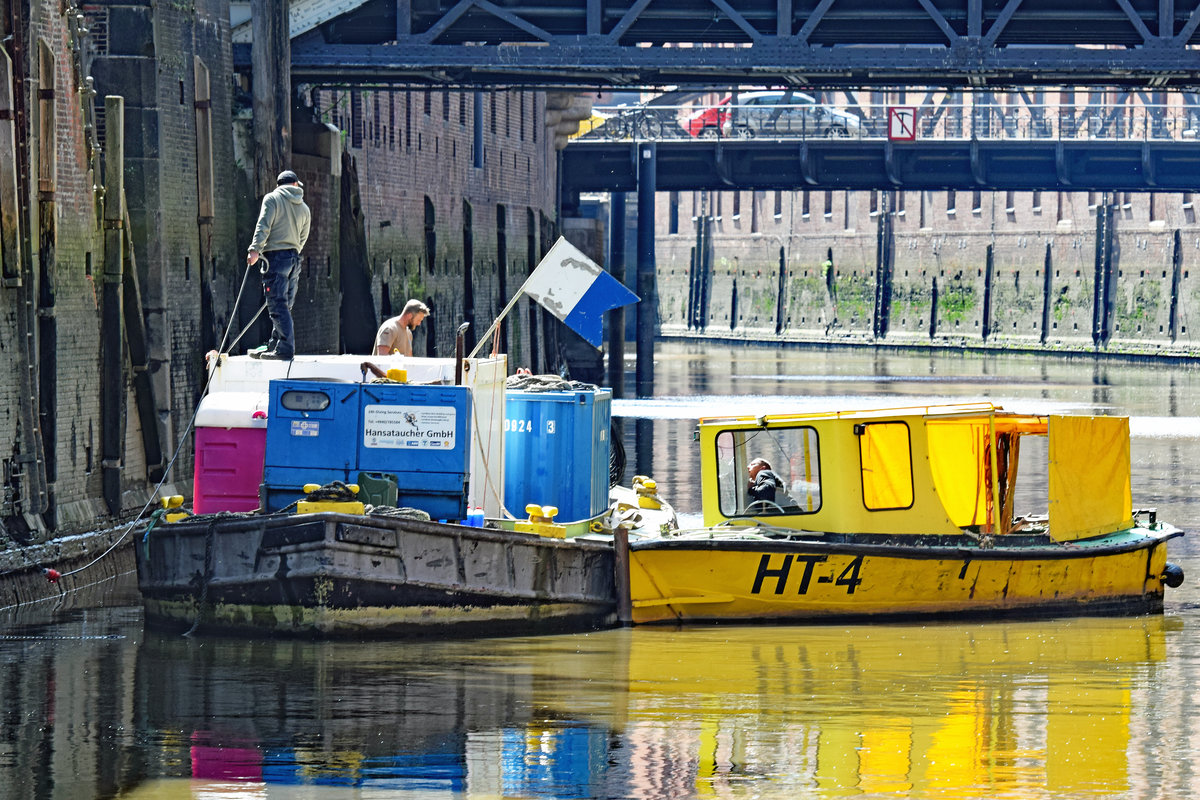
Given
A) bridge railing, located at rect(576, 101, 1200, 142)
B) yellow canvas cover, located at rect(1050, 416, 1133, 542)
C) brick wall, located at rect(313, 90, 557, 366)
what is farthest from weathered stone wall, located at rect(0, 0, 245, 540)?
bridge railing, located at rect(576, 101, 1200, 142)

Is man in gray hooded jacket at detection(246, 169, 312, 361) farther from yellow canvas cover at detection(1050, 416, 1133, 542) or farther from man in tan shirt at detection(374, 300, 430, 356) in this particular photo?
yellow canvas cover at detection(1050, 416, 1133, 542)

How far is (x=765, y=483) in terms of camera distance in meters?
18.3

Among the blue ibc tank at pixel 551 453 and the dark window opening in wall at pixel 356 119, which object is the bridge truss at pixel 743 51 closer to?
the dark window opening in wall at pixel 356 119

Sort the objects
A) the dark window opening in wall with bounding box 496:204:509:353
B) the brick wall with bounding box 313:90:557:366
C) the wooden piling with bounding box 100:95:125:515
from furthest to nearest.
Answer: the dark window opening in wall with bounding box 496:204:509:353, the brick wall with bounding box 313:90:557:366, the wooden piling with bounding box 100:95:125:515

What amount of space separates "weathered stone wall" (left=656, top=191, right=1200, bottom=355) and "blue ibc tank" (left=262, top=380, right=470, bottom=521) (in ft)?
182

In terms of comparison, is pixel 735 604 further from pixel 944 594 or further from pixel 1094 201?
pixel 1094 201

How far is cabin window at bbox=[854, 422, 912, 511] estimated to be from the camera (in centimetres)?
1789

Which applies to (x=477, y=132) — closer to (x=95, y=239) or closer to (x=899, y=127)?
(x=899, y=127)

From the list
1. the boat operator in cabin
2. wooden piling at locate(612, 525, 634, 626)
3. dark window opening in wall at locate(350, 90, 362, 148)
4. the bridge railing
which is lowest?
wooden piling at locate(612, 525, 634, 626)

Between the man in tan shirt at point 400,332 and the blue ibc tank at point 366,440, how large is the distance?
1.27 metres

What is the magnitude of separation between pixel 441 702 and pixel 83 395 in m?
7.19

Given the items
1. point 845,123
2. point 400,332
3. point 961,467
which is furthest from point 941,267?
point 400,332

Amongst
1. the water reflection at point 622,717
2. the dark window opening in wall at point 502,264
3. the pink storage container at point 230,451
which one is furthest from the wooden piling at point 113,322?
the dark window opening in wall at point 502,264

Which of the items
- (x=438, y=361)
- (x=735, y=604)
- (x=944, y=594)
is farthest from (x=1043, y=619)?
(x=438, y=361)
